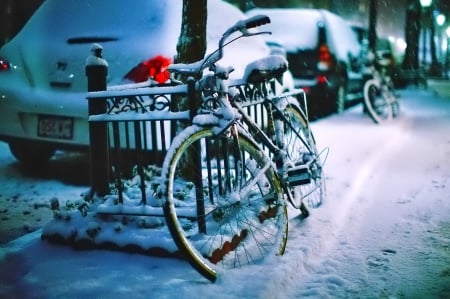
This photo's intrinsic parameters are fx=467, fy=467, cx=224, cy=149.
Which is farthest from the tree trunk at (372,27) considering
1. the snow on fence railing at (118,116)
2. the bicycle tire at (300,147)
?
the snow on fence railing at (118,116)

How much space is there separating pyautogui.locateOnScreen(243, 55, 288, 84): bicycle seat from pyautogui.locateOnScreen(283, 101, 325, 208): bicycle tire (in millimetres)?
544

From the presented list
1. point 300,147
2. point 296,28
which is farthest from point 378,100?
point 300,147

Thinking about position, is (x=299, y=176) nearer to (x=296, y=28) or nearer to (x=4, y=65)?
(x=4, y=65)

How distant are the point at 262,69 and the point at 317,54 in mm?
5972

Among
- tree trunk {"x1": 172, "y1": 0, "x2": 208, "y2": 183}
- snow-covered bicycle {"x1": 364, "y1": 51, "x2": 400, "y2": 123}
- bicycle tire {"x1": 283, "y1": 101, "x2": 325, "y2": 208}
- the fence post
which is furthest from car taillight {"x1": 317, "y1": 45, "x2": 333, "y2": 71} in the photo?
the fence post

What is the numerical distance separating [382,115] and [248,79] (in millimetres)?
6509

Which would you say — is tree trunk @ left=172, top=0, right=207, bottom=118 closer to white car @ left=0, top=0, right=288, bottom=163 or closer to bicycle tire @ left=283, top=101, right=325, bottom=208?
white car @ left=0, top=0, right=288, bottom=163

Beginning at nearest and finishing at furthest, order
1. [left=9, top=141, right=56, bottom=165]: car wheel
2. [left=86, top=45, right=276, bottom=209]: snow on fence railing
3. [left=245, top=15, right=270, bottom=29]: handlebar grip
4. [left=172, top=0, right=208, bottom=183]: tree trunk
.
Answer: [left=245, top=15, right=270, bottom=29]: handlebar grip
[left=86, top=45, right=276, bottom=209]: snow on fence railing
[left=172, top=0, right=208, bottom=183]: tree trunk
[left=9, top=141, right=56, bottom=165]: car wheel

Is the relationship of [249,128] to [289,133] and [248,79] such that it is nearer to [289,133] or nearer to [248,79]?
[248,79]

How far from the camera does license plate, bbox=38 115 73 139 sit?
14.4ft

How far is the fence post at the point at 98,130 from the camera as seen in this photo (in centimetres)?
310

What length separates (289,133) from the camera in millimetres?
3568

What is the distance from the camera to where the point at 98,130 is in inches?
124

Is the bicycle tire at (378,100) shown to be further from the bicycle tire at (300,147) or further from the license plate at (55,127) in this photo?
the license plate at (55,127)
